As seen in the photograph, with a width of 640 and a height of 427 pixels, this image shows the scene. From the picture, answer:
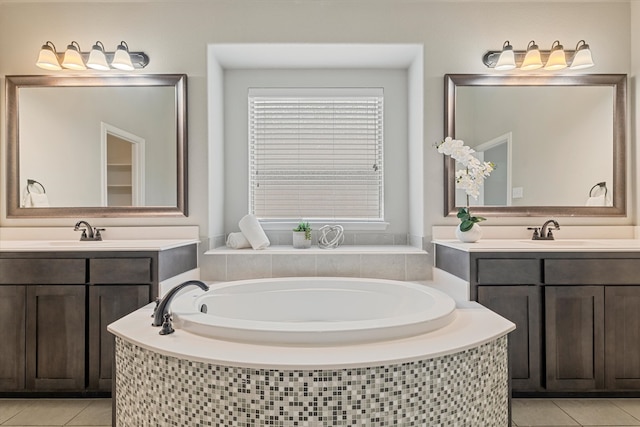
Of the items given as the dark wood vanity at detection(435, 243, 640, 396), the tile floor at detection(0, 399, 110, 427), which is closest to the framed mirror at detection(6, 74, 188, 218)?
the tile floor at detection(0, 399, 110, 427)

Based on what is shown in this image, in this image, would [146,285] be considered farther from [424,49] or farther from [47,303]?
[424,49]

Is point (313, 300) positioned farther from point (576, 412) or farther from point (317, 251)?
point (576, 412)

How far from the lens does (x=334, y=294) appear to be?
2.52m

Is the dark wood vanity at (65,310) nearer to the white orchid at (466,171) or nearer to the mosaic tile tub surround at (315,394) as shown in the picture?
the mosaic tile tub surround at (315,394)

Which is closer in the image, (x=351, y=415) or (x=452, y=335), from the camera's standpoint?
(x=351, y=415)

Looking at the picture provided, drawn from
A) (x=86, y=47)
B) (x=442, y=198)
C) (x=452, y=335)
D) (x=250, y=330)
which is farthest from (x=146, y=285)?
(x=442, y=198)

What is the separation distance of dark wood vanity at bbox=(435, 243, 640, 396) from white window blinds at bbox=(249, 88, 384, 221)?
4.06 feet

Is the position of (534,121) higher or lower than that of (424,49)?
lower

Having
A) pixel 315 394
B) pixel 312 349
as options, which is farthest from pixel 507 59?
pixel 315 394

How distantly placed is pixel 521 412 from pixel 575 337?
0.52 meters

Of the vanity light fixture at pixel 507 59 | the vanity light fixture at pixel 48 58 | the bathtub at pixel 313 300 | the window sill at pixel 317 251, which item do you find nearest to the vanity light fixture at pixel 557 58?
the vanity light fixture at pixel 507 59

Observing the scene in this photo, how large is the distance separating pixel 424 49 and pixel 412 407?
243 centimetres

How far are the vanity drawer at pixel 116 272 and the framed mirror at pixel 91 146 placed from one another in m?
0.65

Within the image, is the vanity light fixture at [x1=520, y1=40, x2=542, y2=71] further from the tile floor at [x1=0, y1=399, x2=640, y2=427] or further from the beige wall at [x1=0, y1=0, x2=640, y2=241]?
the tile floor at [x1=0, y1=399, x2=640, y2=427]
